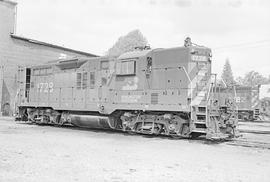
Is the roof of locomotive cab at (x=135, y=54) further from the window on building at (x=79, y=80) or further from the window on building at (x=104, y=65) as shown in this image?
the window on building at (x=79, y=80)

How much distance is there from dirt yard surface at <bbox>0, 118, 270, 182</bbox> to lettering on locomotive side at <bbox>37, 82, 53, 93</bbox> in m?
7.22

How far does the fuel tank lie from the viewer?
A: 14762 millimetres

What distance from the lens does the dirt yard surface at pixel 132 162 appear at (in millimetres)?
6203

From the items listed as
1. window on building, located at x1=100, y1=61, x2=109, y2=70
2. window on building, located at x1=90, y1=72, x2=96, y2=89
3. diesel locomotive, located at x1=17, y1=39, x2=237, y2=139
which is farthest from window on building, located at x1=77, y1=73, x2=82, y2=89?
window on building, located at x1=100, y1=61, x2=109, y2=70

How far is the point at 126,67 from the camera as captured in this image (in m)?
14.0

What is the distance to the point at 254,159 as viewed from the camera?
8.52 m

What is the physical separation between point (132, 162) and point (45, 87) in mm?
11757

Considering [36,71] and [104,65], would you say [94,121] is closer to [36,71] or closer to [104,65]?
[104,65]

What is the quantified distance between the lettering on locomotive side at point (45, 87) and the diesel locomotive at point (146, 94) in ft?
1.39

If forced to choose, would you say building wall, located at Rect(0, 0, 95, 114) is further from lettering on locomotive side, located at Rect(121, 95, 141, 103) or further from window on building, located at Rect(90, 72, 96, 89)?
lettering on locomotive side, located at Rect(121, 95, 141, 103)

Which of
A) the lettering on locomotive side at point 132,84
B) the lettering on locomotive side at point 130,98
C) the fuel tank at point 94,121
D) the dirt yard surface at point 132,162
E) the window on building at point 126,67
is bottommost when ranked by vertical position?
the dirt yard surface at point 132,162

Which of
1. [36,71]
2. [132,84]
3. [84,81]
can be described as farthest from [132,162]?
[36,71]

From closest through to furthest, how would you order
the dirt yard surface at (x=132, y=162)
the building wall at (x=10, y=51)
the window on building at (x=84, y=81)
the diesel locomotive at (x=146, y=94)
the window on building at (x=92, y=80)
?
the dirt yard surface at (x=132, y=162)
the diesel locomotive at (x=146, y=94)
the window on building at (x=92, y=80)
the window on building at (x=84, y=81)
the building wall at (x=10, y=51)

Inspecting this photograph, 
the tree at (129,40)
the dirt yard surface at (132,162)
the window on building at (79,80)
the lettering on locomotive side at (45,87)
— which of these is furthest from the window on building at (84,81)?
the tree at (129,40)
